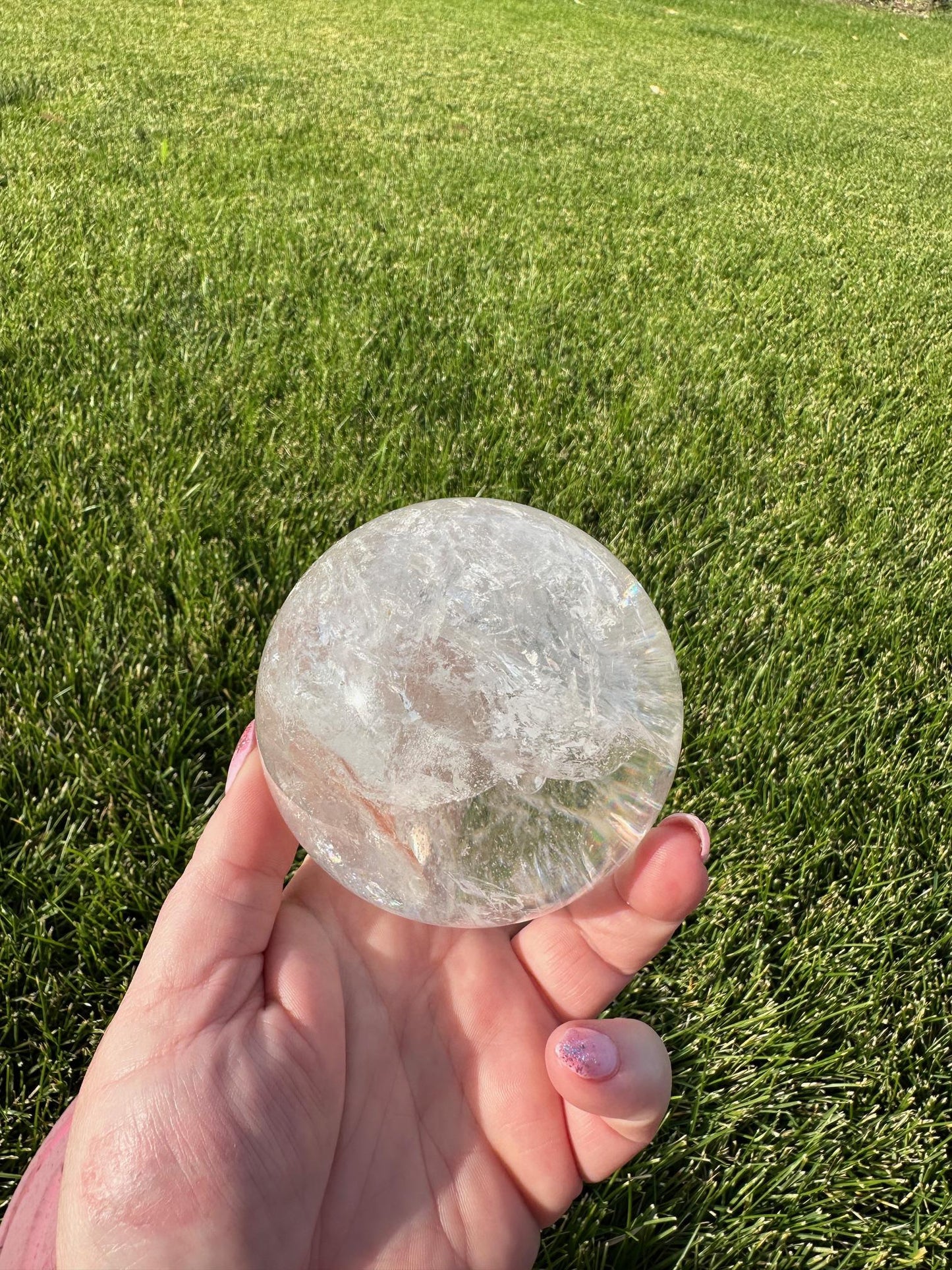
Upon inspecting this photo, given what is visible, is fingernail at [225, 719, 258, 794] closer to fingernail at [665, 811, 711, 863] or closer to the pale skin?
the pale skin

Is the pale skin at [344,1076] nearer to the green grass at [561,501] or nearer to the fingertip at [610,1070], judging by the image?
the fingertip at [610,1070]

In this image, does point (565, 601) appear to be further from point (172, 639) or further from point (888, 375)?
point (888, 375)

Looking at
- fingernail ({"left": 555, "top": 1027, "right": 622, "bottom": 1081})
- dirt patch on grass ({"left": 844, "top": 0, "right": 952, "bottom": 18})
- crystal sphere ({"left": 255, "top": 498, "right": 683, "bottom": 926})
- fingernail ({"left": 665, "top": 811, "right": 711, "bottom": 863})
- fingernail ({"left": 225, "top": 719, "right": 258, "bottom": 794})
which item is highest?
dirt patch on grass ({"left": 844, "top": 0, "right": 952, "bottom": 18})

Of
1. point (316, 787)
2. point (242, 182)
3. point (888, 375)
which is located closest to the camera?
point (316, 787)

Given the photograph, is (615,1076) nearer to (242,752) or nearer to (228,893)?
(228,893)

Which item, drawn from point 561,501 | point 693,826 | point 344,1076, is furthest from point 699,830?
point 561,501

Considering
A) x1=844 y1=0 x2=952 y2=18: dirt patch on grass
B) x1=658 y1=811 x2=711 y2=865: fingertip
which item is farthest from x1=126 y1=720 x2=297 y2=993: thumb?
x1=844 y1=0 x2=952 y2=18: dirt patch on grass

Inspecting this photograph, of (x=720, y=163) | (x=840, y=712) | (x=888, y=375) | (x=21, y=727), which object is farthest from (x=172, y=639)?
(x=720, y=163)

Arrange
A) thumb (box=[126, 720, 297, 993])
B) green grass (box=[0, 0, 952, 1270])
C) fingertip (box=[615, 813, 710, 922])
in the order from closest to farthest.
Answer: thumb (box=[126, 720, 297, 993])
fingertip (box=[615, 813, 710, 922])
green grass (box=[0, 0, 952, 1270])
